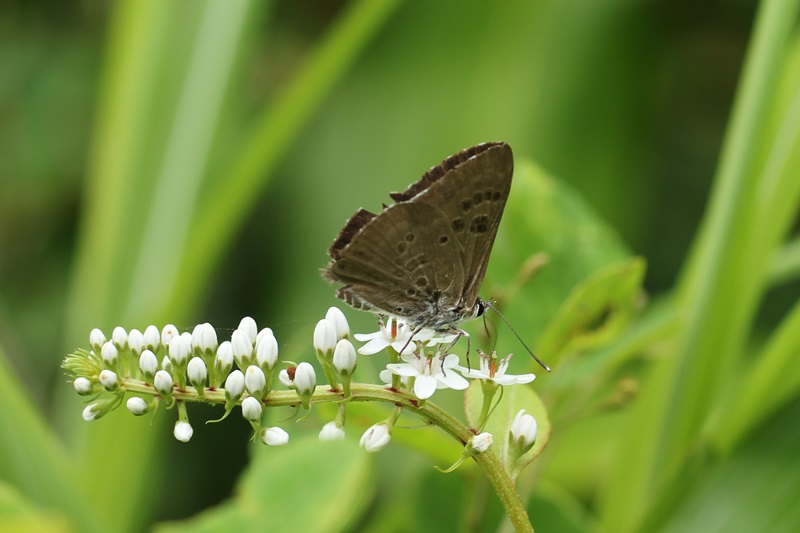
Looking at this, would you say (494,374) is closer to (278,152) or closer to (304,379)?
Result: (304,379)

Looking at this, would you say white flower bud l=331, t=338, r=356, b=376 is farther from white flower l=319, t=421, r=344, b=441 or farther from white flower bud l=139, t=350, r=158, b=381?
white flower bud l=139, t=350, r=158, b=381

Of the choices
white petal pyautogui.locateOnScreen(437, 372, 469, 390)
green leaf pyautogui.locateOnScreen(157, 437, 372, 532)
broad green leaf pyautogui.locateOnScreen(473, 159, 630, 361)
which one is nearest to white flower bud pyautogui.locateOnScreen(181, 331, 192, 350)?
white petal pyautogui.locateOnScreen(437, 372, 469, 390)

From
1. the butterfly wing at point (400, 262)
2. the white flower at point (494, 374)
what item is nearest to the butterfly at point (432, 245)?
the butterfly wing at point (400, 262)

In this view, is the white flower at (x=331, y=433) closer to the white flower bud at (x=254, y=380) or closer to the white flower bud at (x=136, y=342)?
A: the white flower bud at (x=254, y=380)

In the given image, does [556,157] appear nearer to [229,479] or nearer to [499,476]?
[229,479]

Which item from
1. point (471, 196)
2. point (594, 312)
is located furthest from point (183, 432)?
point (594, 312)

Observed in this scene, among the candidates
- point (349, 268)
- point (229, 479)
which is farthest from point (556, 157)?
point (349, 268)
